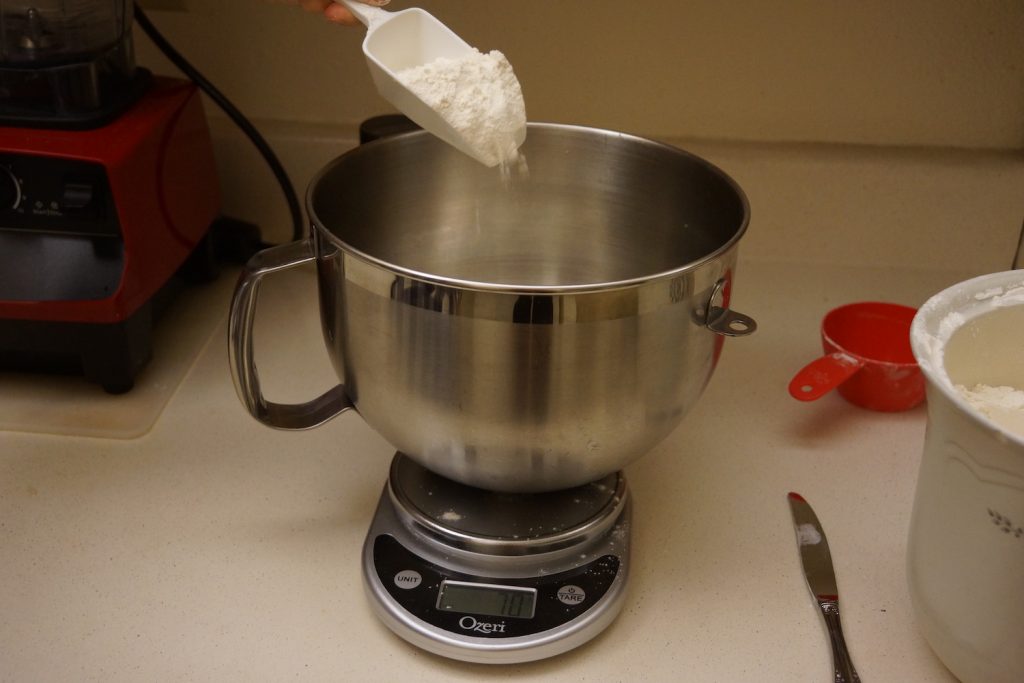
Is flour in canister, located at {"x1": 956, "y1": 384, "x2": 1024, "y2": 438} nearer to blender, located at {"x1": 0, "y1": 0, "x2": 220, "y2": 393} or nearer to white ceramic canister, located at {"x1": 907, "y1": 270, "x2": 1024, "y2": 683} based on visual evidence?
white ceramic canister, located at {"x1": 907, "y1": 270, "x2": 1024, "y2": 683}

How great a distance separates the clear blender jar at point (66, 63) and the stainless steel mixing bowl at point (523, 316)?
0.81 ft

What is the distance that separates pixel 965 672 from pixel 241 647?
0.39 metres

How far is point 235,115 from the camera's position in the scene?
89cm

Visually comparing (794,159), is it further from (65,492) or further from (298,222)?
(65,492)

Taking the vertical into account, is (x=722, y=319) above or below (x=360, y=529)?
above

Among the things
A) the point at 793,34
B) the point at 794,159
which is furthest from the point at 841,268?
the point at 793,34

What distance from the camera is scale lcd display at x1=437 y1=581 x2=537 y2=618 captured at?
0.55 metres

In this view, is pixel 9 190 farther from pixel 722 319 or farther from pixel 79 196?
pixel 722 319

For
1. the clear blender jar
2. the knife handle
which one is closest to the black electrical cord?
the clear blender jar

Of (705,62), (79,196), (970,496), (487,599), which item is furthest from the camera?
(705,62)

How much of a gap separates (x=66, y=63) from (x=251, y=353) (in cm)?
30

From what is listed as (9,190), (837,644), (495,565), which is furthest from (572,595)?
(9,190)

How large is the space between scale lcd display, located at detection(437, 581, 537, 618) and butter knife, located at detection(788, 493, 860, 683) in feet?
0.58

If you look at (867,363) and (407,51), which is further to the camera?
(867,363)
